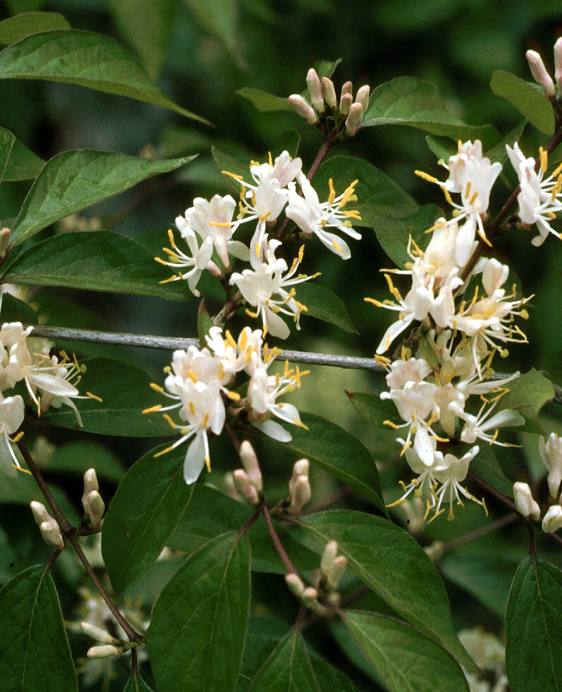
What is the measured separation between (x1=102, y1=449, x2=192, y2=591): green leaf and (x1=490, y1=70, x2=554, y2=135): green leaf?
0.63 metres

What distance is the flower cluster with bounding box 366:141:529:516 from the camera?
126 centimetres

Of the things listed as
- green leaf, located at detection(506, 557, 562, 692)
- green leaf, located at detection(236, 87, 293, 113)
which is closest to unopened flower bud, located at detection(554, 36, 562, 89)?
green leaf, located at detection(236, 87, 293, 113)

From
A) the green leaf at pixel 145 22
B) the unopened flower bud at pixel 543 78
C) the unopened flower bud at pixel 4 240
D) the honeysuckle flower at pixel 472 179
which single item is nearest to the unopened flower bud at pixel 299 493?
the honeysuckle flower at pixel 472 179

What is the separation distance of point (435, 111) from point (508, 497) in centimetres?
53

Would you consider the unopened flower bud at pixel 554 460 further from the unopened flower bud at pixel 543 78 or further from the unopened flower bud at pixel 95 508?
the unopened flower bud at pixel 95 508

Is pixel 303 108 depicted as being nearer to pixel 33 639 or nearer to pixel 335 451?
pixel 335 451

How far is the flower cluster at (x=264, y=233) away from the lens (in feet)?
4.31

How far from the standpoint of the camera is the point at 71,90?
3.55m

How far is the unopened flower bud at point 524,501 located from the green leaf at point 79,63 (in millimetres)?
675

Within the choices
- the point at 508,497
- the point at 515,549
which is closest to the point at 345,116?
the point at 508,497

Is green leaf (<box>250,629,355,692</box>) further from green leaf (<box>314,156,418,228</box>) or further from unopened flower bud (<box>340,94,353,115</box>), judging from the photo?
unopened flower bud (<box>340,94,353,115</box>)

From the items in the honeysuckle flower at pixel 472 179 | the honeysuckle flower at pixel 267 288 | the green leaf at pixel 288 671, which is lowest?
the green leaf at pixel 288 671

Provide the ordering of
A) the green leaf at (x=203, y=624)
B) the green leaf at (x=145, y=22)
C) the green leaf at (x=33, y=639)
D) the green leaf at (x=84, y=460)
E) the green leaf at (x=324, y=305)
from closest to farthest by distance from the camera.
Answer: the green leaf at (x=203, y=624) → the green leaf at (x=33, y=639) → the green leaf at (x=324, y=305) → the green leaf at (x=145, y=22) → the green leaf at (x=84, y=460)

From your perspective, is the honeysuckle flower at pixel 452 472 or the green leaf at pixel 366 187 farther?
the green leaf at pixel 366 187
